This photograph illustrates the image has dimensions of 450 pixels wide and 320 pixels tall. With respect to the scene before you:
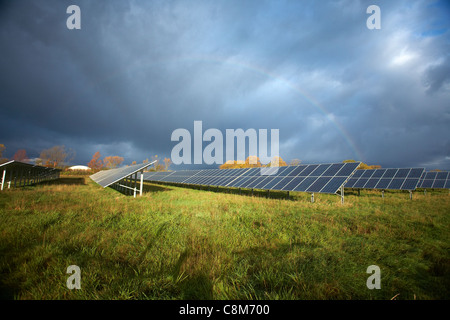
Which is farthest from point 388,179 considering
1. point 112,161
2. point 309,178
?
point 112,161

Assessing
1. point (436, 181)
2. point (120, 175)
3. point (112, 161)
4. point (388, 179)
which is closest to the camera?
point (120, 175)

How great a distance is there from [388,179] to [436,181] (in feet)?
35.6

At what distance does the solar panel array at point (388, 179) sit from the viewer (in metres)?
16.2

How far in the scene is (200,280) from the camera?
3102mm

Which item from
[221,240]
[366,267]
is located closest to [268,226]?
[221,240]

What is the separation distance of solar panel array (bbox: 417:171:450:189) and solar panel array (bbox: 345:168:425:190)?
16.1 ft

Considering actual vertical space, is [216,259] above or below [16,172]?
below

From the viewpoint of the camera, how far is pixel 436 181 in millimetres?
22297

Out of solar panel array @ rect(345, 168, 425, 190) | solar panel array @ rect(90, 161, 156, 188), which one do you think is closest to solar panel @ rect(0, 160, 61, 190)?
solar panel array @ rect(90, 161, 156, 188)

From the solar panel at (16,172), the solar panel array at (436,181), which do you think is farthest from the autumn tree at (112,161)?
the solar panel array at (436,181)

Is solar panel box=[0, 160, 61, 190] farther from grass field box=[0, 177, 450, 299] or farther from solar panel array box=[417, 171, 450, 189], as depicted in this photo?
solar panel array box=[417, 171, 450, 189]

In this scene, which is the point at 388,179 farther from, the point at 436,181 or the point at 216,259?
the point at 216,259

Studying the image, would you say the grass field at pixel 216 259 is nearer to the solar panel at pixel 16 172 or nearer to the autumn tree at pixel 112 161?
the solar panel at pixel 16 172

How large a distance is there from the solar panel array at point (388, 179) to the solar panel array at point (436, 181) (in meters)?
4.91
